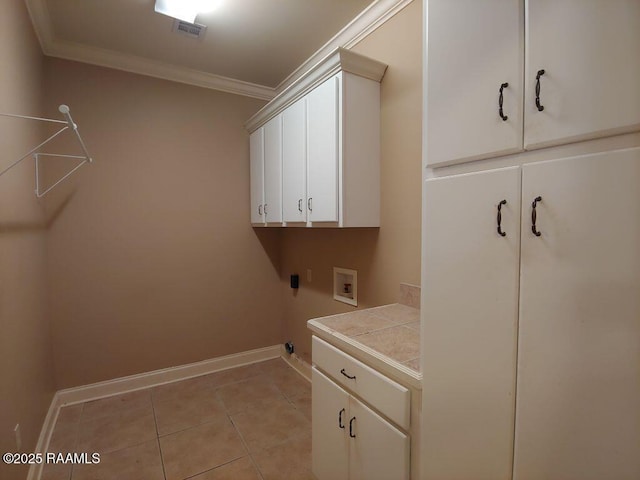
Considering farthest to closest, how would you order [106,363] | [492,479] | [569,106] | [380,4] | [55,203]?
[106,363]
[55,203]
[380,4]
[492,479]
[569,106]

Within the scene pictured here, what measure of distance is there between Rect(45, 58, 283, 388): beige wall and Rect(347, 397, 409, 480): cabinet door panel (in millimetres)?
2108

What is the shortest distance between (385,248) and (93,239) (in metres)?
2.34

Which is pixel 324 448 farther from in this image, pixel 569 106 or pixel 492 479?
pixel 569 106

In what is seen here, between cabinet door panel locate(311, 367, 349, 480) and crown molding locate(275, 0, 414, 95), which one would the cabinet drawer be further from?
crown molding locate(275, 0, 414, 95)

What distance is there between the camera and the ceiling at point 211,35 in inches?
80.5

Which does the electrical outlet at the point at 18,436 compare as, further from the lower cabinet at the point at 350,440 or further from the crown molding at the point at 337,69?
the crown molding at the point at 337,69

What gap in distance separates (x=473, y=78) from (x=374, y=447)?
53.2 inches

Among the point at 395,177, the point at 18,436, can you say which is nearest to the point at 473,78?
the point at 395,177

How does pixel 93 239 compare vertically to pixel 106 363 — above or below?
above

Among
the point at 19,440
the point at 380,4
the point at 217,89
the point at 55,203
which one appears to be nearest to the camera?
the point at 19,440

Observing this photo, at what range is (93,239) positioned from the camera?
2.61m

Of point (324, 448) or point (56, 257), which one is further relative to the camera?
point (56, 257)

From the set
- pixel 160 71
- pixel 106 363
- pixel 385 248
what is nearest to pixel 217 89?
pixel 160 71

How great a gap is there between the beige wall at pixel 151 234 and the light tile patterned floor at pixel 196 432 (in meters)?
0.36
